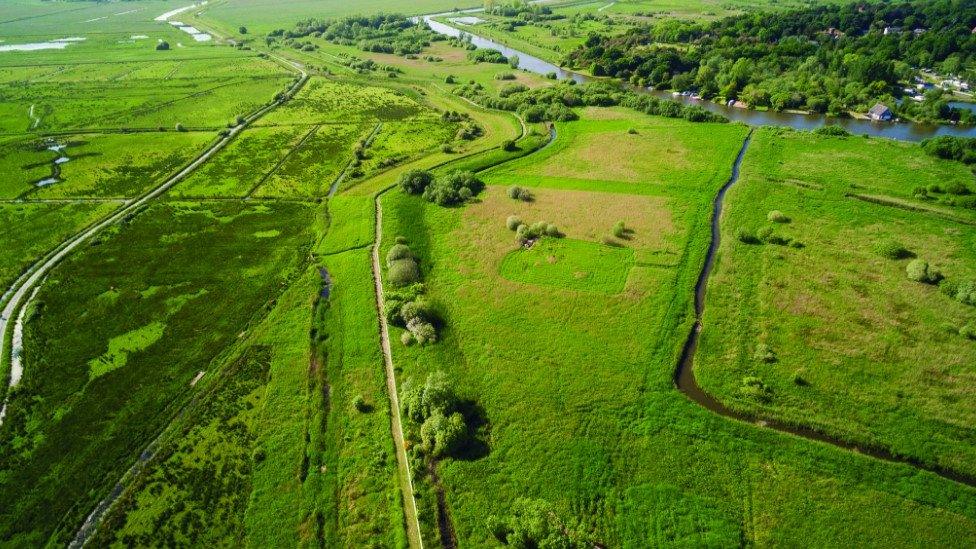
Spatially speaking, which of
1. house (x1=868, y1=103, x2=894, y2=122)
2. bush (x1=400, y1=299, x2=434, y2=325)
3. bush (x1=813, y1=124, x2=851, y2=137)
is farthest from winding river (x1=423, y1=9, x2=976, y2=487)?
bush (x1=400, y1=299, x2=434, y2=325)

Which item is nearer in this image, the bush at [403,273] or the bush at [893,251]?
the bush at [403,273]

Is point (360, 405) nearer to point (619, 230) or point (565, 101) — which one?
point (619, 230)

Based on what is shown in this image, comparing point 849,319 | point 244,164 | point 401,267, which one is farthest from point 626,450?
point 244,164

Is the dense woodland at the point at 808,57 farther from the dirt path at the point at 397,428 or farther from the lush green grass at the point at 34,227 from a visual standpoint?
the lush green grass at the point at 34,227

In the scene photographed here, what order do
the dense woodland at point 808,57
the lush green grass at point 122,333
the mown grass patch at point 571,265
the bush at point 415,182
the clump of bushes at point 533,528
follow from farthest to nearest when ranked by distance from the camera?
the dense woodland at point 808,57 < the bush at point 415,182 < the mown grass patch at point 571,265 < the lush green grass at point 122,333 < the clump of bushes at point 533,528

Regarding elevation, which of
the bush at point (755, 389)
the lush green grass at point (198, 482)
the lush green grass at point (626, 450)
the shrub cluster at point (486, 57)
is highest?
the shrub cluster at point (486, 57)

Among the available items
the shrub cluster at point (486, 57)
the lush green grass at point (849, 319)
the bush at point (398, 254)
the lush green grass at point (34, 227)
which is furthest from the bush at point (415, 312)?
the shrub cluster at point (486, 57)
